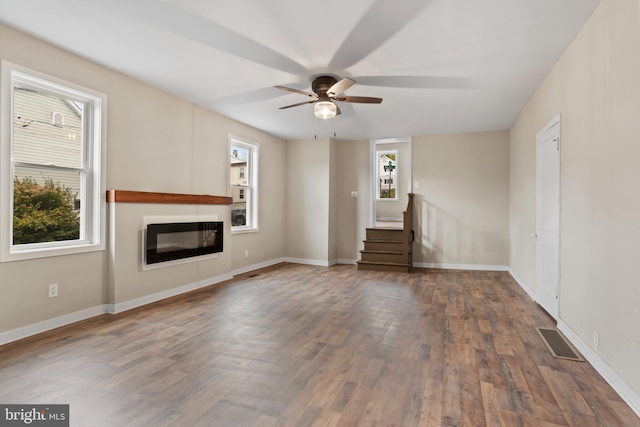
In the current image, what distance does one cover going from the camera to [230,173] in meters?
5.63

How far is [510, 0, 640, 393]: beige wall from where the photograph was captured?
6.50 feet

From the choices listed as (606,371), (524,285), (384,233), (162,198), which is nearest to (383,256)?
(384,233)

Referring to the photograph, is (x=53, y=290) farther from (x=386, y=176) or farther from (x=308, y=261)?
(x=386, y=176)

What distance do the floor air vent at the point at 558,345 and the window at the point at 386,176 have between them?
6.41 meters

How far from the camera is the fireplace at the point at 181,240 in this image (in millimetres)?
4059

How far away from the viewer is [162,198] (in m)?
4.18

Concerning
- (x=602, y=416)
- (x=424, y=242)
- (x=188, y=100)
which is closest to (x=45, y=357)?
(x=188, y=100)

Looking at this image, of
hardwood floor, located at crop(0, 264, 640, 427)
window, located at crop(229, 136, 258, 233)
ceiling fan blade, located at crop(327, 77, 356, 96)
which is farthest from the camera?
window, located at crop(229, 136, 258, 233)

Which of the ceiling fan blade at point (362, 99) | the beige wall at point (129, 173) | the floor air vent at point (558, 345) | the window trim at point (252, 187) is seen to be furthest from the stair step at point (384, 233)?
the floor air vent at point (558, 345)

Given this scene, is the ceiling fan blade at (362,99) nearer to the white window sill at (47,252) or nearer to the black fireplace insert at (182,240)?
the black fireplace insert at (182,240)

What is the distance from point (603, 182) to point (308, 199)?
5.27 metres

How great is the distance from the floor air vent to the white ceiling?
271cm

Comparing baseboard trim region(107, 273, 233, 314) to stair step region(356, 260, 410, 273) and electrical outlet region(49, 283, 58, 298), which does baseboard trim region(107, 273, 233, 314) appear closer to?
electrical outlet region(49, 283, 58, 298)

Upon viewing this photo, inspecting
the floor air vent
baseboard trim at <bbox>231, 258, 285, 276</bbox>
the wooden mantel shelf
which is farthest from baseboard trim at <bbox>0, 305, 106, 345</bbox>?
the floor air vent
